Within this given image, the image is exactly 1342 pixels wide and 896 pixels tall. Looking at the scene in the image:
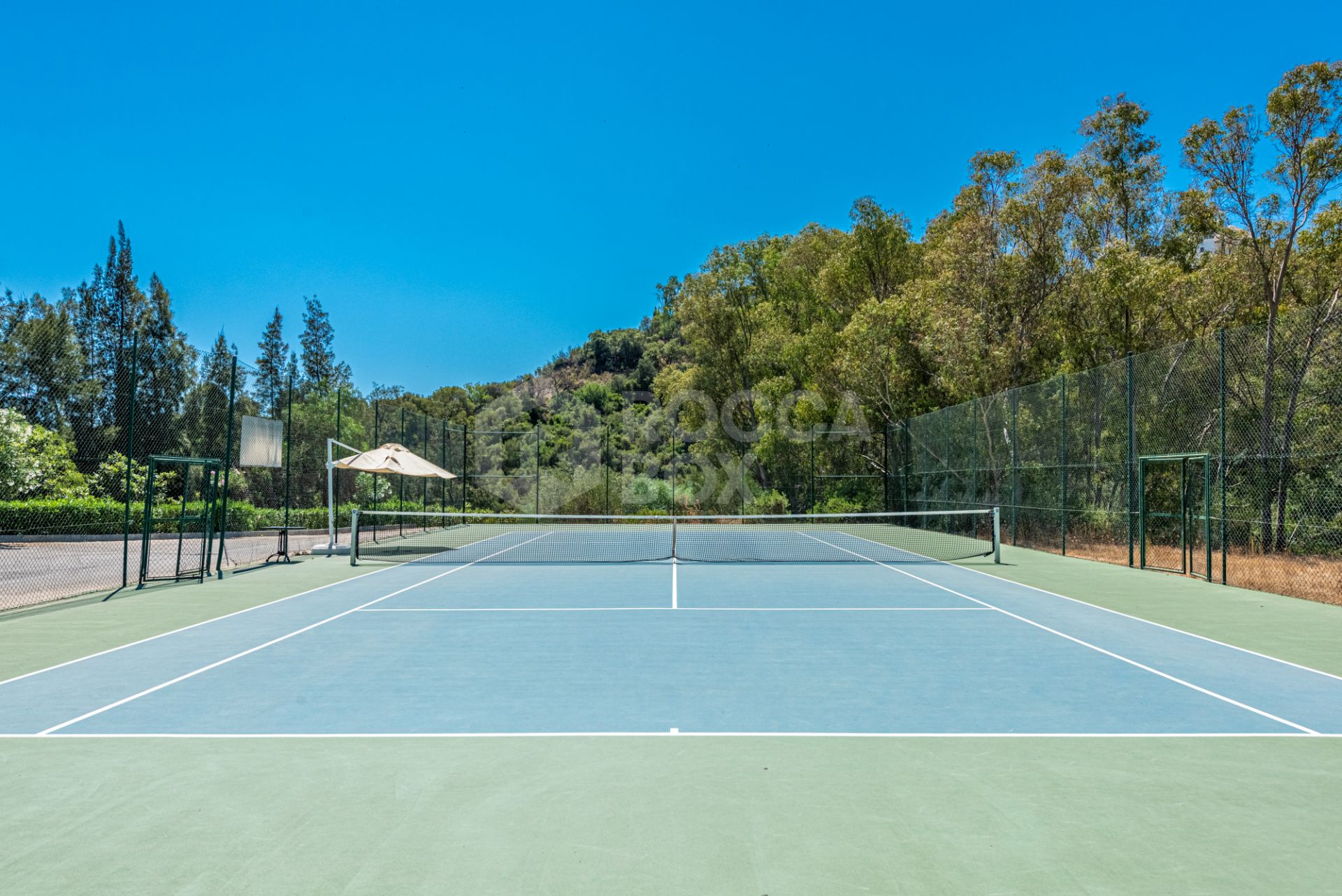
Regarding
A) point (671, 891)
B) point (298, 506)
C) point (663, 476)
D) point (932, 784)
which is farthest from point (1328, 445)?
point (298, 506)

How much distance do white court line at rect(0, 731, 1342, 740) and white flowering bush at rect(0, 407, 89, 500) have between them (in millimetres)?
15219

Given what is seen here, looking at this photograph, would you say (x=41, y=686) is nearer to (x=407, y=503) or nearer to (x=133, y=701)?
(x=133, y=701)

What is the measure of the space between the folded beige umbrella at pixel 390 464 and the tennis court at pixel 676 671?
5544mm

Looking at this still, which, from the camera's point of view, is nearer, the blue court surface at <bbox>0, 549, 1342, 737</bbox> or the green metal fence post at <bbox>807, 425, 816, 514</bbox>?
the blue court surface at <bbox>0, 549, 1342, 737</bbox>

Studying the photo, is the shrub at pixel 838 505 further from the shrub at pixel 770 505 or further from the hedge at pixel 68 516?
the hedge at pixel 68 516

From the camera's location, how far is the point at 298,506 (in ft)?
90.0

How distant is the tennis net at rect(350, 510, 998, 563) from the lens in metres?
17.5

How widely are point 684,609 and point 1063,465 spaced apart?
10.1 metres

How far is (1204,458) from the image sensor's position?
42.8 feet

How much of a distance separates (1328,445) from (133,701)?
15466 mm

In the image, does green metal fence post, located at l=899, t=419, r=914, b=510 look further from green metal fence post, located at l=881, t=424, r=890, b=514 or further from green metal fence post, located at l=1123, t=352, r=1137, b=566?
green metal fence post, located at l=1123, t=352, r=1137, b=566

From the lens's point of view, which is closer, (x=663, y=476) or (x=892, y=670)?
(x=892, y=670)

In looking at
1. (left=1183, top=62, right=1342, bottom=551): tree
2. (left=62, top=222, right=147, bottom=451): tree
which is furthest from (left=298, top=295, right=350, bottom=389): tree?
(left=1183, top=62, right=1342, bottom=551): tree

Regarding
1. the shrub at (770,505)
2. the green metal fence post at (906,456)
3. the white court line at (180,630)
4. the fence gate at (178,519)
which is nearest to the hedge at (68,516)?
the fence gate at (178,519)
